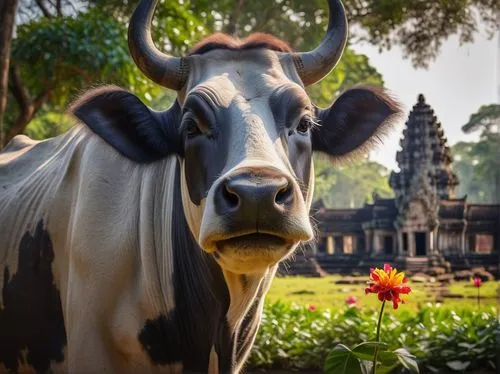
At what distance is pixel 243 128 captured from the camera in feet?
8.69

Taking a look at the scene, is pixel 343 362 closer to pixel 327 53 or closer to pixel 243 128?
pixel 243 128

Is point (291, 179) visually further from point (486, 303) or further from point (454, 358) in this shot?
point (486, 303)

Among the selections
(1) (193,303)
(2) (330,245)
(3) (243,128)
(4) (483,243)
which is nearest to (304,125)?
(3) (243,128)

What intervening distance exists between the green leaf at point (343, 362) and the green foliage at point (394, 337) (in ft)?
10.6

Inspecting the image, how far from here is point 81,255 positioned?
126 inches

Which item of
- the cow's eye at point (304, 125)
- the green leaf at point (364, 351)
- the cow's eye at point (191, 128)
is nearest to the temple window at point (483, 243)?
the green leaf at point (364, 351)

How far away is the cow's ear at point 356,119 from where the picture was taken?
3379 millimetres

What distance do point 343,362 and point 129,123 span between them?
4.62 ft

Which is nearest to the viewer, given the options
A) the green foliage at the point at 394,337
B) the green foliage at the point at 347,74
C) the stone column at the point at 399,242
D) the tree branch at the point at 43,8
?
the green foliage at the point at 394,337

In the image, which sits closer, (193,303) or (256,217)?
(256,217)

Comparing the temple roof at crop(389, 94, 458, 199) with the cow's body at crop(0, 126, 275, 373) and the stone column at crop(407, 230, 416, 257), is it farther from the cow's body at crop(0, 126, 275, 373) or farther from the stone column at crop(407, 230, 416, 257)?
the cow's body at crop(0, 126, 275, 373)

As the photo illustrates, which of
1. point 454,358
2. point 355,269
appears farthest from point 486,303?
point 355,269

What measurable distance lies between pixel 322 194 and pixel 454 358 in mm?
13038

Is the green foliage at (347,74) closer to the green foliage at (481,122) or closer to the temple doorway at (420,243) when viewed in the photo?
the green foliage at (481,122)
